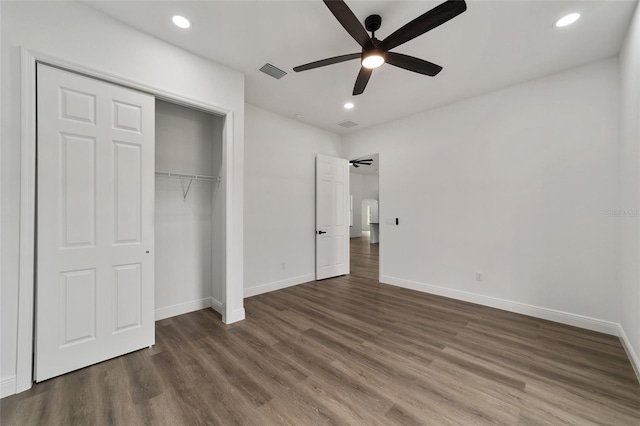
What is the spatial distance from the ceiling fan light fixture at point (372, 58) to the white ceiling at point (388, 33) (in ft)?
1.07

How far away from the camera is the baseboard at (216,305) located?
3.28 meters

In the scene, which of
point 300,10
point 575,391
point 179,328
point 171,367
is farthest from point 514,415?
point 300,10

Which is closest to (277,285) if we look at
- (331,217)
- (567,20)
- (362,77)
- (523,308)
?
(331,217)

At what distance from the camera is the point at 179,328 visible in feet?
9.38

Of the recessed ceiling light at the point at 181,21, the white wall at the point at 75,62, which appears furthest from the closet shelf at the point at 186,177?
the recessed ceiling light at the point at 181,21

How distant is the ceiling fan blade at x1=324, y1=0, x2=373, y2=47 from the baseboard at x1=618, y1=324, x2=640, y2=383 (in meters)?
3.48

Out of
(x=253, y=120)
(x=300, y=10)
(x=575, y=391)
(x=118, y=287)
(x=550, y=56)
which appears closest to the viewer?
(x=575, y=391)

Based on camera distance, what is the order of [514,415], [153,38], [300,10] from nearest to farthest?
1. [514,415]
2. [300,10]
3. [153,38]

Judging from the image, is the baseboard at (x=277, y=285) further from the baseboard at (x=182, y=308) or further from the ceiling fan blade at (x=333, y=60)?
the ceiling fan blade at (x=333, y=60)

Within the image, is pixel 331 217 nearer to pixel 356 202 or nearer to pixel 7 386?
pixel 7 386

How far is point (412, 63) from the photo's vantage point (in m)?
2.28

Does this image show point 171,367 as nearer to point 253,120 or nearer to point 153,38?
point 153,38

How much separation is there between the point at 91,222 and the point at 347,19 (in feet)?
8.85

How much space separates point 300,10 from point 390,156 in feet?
9.92
